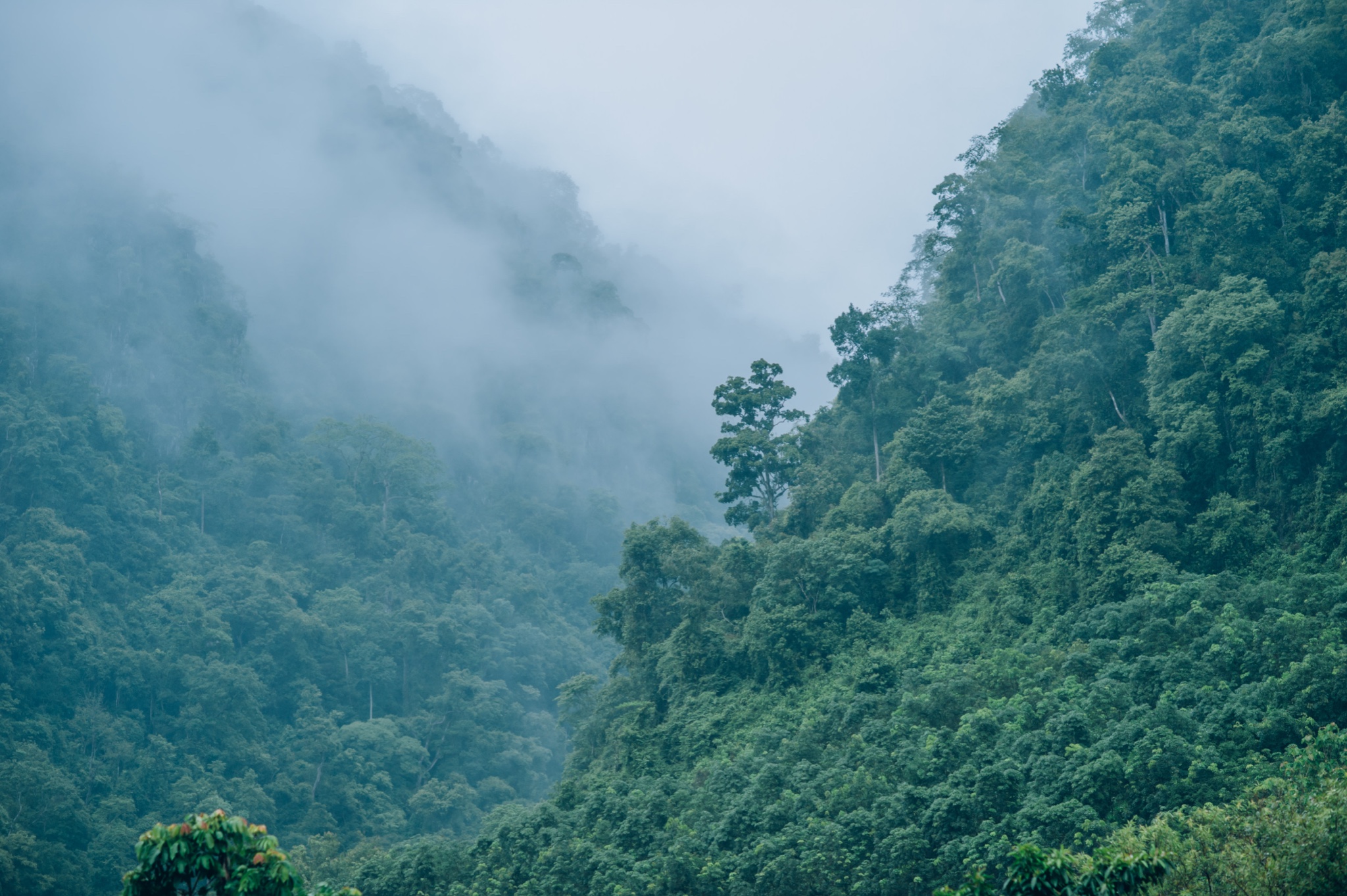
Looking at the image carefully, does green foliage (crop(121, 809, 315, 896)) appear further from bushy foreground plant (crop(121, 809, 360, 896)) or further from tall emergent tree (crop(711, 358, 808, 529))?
tall emergent tree (crop(711, 358, 808, 529))

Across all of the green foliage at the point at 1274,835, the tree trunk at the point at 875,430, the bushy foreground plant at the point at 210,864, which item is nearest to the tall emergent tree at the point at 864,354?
the tree trunk at the point at 875,430

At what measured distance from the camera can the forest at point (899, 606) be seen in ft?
53.2

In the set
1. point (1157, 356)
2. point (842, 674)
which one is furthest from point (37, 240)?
point (1157, 356)

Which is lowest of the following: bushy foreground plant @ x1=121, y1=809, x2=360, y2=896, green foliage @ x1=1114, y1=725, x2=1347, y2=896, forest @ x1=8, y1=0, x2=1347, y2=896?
green foliage @ x1=1114, y1=725, x2=1347, y2=896

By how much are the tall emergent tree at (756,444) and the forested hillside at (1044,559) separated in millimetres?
167

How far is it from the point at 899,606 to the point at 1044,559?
3513 mm

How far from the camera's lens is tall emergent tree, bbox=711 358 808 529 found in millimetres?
30281

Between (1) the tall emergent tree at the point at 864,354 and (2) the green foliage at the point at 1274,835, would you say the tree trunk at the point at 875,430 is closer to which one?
(1) the tall emergent tree at the point at 864,354

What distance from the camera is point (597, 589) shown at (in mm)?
55281

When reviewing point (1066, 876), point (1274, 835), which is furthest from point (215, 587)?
point (1066, 876)

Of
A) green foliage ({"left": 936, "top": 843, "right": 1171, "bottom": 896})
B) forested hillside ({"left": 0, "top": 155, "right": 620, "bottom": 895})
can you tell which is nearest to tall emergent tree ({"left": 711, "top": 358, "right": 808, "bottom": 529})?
forested hillside ({"left": 0, "top": 155, "right": 620, "bottom": 895})

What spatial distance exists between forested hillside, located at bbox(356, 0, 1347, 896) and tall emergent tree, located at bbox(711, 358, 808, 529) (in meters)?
0.17

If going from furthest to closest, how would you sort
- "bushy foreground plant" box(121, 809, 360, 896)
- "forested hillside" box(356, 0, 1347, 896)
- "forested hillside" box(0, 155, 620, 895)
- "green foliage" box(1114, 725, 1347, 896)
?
"forested hillside" box(0, 155, 620, 895) < "forested hillside" box(356, 0, 1347, 896) < "green foliage" box(1114, 725, 1347, 896) < "bushy foreground plant" box(121, 809, 360, 896)

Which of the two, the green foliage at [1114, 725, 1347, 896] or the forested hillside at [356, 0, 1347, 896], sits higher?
the forested hillside at [356, 0, 1347, 896]
